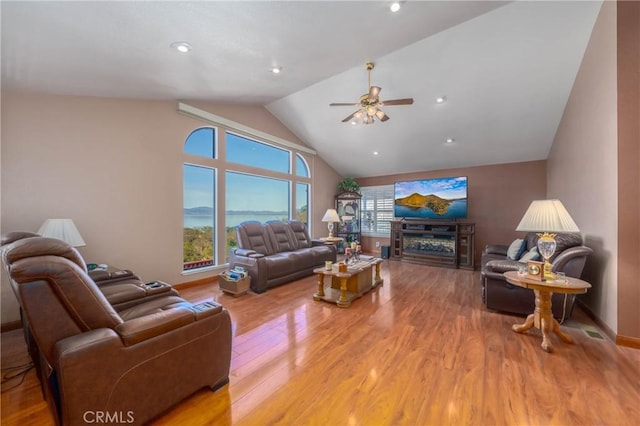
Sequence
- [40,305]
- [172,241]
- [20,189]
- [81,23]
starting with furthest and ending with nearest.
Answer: [172,241]
[20,189]
[81,23]
[40,305]

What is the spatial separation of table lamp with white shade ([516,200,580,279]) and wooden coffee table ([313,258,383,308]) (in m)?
2.01

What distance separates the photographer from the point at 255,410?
1.60 meters

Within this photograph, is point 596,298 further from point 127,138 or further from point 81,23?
point 127,138

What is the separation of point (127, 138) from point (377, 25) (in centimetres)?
356

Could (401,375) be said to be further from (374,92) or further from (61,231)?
(61,231)

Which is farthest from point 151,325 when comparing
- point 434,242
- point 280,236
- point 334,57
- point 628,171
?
point 434,242

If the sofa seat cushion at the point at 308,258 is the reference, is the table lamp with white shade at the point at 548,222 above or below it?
above

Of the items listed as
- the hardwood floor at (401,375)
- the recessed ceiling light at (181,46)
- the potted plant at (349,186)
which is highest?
the recessed ceiling light at (181,46)

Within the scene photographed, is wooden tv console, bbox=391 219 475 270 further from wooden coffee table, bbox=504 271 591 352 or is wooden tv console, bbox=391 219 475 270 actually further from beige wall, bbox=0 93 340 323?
beige wall, bbox=0 93 340 323

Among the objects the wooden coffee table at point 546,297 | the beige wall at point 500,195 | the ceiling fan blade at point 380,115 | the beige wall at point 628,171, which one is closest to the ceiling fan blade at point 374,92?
the ceiling fan blade at point 380,115

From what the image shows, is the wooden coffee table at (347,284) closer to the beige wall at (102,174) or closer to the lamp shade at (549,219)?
the lamp shade at (549,219)

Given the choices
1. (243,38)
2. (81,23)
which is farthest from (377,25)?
(81,23)

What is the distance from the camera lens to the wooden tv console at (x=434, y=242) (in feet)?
18.8

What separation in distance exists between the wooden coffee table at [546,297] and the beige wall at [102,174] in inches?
178
